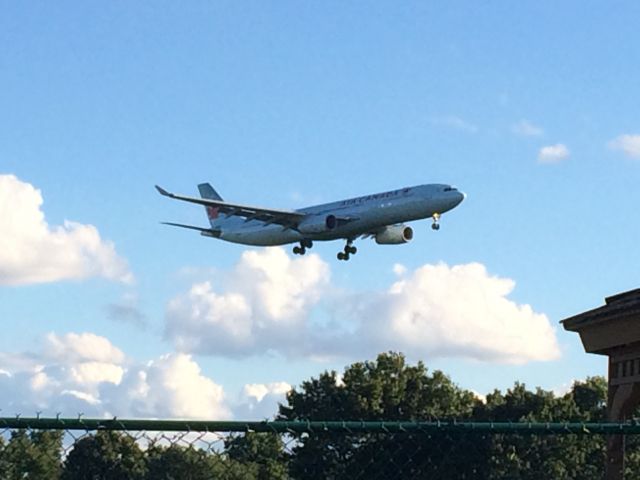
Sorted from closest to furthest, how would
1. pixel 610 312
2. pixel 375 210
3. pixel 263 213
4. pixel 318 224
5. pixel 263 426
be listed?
pixel 263 426
pixel 610 312
pixel 375 210
pixel 318 224
pixel 263 213

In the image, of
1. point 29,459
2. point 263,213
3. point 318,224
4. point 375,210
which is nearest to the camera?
point 29,459

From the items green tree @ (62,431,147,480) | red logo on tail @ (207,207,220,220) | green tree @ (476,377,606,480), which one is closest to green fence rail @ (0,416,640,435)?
green tree @ (62,431,147,480)

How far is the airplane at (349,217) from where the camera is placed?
5309 cm

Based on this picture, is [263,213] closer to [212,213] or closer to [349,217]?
[349,217]

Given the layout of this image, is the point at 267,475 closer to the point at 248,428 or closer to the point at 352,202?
the point at 248,428

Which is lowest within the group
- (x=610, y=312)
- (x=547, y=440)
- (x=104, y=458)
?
(x=104, y=458)

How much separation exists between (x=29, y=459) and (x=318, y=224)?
48.7 meters

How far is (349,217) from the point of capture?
184 ft

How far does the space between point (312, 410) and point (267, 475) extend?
153 feet

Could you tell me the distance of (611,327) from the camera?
1174 cm

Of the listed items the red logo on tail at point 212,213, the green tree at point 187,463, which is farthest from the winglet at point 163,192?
the green tree at point 187,463

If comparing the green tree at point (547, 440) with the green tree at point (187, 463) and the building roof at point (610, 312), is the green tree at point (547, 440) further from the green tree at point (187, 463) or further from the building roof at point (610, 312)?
the green tree at point (187, 463)

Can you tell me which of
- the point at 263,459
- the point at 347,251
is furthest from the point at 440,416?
the point at 263,459

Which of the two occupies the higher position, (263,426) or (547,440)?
(547,440)
